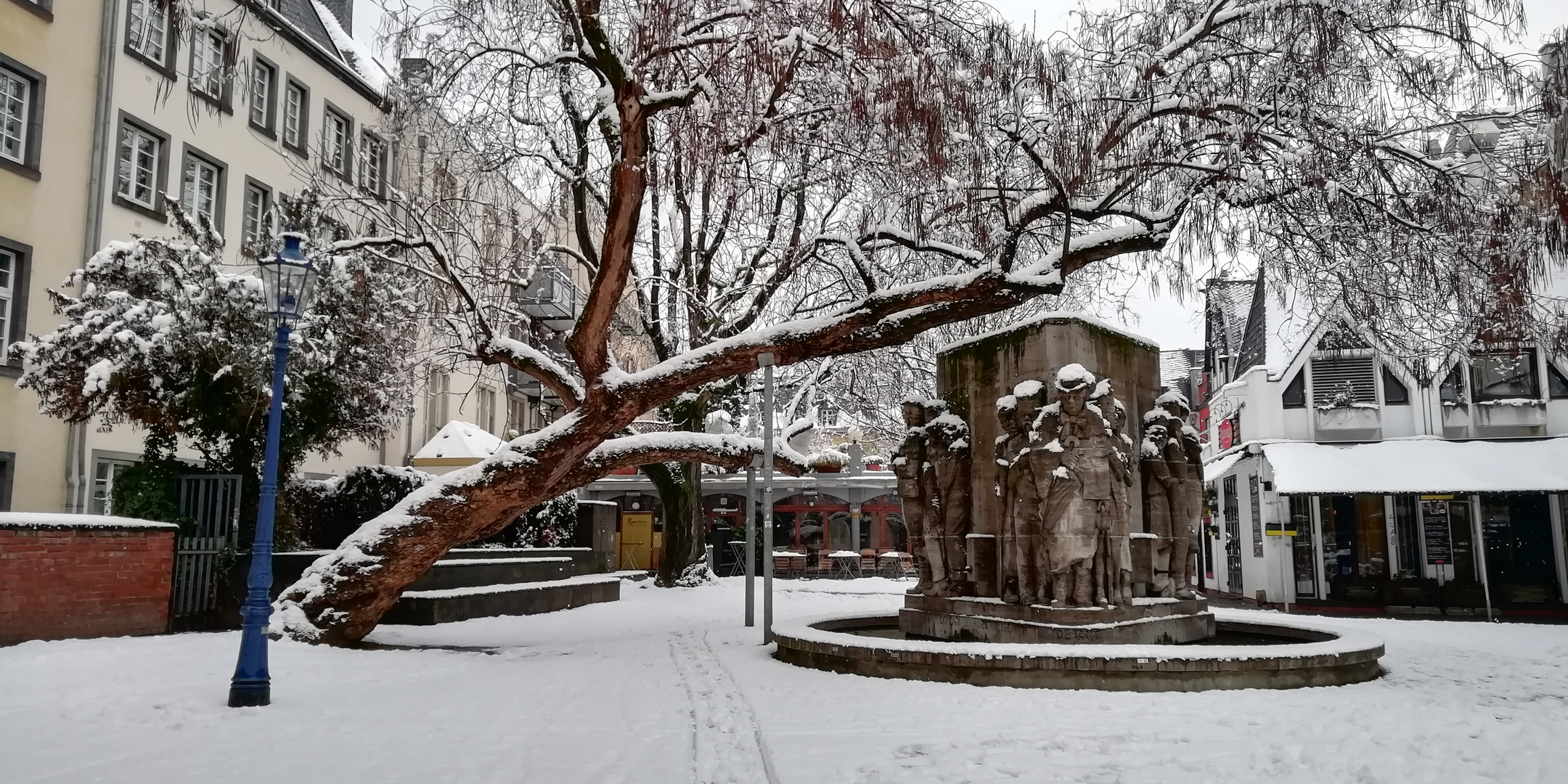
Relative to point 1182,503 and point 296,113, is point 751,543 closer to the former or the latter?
point 1182,503

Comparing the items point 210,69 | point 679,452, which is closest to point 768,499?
point 679,452

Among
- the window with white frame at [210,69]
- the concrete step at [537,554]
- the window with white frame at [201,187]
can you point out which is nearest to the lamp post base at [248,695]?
the window with white frame at [210,69]

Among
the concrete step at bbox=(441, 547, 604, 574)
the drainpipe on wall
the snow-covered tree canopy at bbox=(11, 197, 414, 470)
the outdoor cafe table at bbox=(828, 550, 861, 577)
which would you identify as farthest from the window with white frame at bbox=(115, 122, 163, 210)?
the outdoor cafe table at bbox=(828, 550, 861, 577)

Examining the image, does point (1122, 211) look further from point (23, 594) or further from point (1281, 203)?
point (23, 594)

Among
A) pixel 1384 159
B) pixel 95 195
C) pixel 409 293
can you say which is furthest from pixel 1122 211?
pixel 95 195

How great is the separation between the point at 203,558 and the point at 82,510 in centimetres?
672

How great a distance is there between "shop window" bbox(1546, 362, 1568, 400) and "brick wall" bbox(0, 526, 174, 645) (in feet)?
88.5

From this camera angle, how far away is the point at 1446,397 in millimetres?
24703

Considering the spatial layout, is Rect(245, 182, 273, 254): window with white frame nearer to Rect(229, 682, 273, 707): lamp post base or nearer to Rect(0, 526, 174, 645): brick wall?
Rect(0, 526, 174, 645): brick wall

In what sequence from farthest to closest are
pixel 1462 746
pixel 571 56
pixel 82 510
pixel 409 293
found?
pixel 82 510, pixel 409 293, pixel 571 56, pixel 1462 746

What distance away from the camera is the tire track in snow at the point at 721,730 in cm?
593

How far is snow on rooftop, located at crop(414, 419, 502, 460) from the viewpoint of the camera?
23.1 m

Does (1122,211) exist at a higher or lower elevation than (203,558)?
higher

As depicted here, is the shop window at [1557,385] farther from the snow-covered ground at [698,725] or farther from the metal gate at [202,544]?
the metal gate at [202,544]
